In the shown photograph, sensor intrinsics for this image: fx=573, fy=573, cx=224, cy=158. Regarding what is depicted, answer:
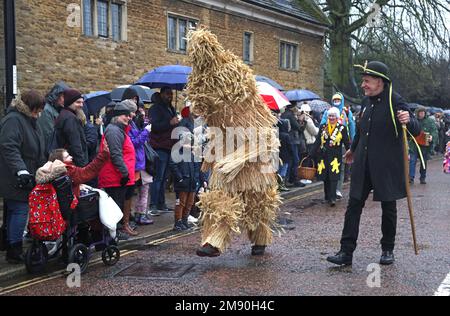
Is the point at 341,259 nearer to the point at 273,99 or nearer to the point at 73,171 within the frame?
the point at 73,171

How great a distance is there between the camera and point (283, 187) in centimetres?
1237

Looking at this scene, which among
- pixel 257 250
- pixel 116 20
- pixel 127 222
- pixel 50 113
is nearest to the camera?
pixel 257 250

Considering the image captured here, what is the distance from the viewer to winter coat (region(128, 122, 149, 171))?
8.30 m

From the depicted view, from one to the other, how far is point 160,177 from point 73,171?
319 cm

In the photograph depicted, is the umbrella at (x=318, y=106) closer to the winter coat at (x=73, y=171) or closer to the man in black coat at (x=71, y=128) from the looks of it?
the man in black coat at (x=71, y=128)

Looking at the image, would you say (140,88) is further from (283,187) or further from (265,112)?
(265,112)

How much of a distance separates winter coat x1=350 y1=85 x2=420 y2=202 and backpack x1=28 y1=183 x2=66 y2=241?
3.09 metres

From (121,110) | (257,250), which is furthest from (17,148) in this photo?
(257,250)

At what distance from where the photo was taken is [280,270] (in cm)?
591

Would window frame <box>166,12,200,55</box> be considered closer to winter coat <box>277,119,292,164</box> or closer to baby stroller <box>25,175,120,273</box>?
winter coat <box>277,119,292,164</box>

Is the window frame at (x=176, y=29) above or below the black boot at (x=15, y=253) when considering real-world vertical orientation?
above

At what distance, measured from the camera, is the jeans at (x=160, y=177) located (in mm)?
9055

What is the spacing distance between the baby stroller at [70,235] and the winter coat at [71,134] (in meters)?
0.69

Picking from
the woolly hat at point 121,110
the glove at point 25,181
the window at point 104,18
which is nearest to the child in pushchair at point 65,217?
the glove at point 25,181
